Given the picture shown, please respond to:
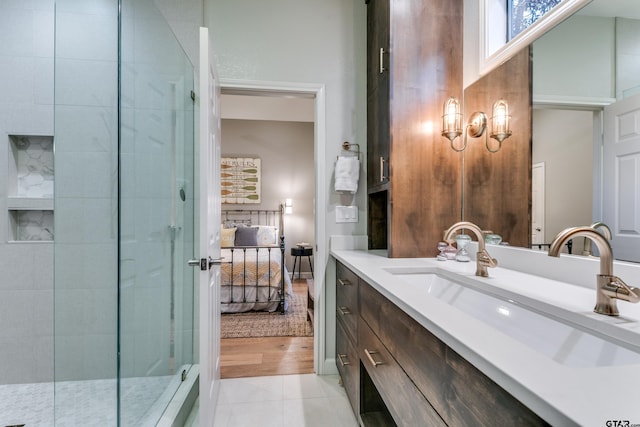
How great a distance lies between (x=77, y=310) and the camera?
176 cm

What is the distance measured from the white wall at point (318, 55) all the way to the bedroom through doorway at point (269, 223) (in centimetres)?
80

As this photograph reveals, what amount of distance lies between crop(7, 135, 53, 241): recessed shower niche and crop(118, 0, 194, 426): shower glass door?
0.83 meters

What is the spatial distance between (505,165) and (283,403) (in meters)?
1.90

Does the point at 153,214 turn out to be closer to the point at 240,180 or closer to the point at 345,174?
the point at 345,174

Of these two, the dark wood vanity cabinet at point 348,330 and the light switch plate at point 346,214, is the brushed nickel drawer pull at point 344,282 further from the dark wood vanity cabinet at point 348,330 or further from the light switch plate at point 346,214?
the light switch plate at point 346,214

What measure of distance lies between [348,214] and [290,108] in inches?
119

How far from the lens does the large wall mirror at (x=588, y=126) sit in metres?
0.92

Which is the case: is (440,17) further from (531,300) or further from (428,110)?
(531,300)

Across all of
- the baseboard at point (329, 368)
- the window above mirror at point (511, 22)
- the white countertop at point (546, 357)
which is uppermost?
the window above mirror at point (511, 22)

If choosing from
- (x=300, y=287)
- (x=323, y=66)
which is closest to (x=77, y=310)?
(x=323, y=66)

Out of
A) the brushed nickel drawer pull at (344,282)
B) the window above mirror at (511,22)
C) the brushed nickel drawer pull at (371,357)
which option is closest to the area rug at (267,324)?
the brushed nickel drawer pull at (344,282)

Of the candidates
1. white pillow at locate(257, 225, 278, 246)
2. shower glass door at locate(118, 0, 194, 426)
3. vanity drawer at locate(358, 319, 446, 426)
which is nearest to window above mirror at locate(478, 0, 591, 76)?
vanity drawer at locate(358, 319, 446, 426)

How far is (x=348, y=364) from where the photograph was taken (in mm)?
1693

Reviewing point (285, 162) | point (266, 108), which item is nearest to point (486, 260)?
point (266, 108)
